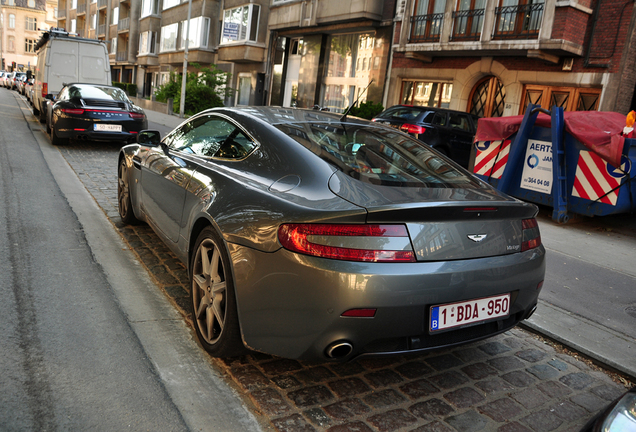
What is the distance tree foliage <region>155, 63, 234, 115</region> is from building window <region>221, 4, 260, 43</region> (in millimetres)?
2102

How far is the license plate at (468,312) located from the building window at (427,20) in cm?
1735

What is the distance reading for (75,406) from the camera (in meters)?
2.62

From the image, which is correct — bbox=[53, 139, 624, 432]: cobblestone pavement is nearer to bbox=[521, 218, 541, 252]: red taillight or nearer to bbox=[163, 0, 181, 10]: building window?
bbox=[521, 218, 541, 252]: red taillight

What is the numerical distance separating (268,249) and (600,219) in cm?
791

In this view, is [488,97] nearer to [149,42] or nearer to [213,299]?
[213,299]

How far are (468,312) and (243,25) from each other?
29.8 meters

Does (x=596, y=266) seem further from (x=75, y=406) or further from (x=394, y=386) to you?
(x=75, y=406)

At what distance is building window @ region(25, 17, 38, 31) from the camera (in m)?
100

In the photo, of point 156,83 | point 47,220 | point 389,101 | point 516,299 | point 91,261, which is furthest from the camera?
point 156,83

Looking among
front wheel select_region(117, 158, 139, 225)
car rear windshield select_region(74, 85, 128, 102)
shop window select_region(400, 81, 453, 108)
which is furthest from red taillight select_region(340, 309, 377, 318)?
shop window select_region(400, 81, 453, 108)

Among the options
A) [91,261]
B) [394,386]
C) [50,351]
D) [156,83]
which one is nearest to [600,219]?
[394,386]

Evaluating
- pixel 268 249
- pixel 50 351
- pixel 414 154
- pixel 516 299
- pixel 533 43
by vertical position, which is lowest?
pixel 50 351

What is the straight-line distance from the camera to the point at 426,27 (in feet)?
63.1

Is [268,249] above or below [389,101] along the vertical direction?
below
